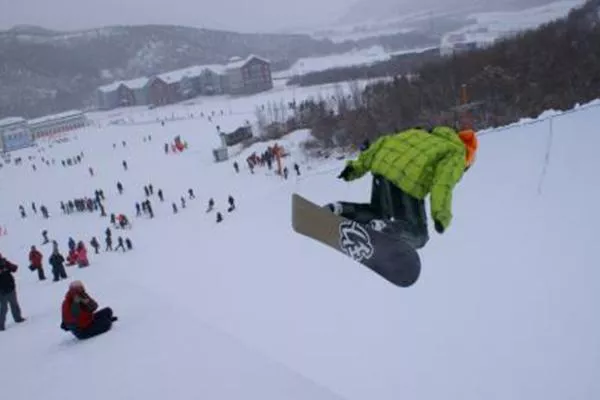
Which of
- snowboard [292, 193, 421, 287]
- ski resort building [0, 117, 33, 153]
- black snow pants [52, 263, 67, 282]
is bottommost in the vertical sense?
ski resort building [0, 117, 33, 153]

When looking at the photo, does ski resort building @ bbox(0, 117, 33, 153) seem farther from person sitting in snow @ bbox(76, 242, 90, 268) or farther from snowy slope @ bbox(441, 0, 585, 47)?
person sitting in snow @ bbox(76, 242, 90, 268)

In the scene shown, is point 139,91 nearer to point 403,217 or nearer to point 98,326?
point 98,326

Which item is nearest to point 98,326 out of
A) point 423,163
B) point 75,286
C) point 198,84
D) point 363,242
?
point 75,286

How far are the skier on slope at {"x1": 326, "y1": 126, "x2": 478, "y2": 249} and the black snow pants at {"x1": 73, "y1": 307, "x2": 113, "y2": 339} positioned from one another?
3.37 meters

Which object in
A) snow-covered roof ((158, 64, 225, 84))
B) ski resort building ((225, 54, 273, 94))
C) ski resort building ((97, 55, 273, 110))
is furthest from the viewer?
snow-covered roof ((158, 64, 225, 84))

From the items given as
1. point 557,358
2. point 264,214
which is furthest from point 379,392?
point 264,214

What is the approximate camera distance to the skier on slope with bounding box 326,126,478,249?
4883 millimetres

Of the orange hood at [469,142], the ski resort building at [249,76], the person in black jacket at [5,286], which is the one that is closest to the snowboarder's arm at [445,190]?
the orange hood at [469,142]

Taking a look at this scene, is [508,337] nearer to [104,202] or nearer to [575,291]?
[575,291]

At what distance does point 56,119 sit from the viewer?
93.6 metres

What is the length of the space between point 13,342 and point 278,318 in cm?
370

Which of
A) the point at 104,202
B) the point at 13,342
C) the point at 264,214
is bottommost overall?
the point at 104,202

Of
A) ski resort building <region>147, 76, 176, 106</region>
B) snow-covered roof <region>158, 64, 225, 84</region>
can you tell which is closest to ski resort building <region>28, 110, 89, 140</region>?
ski resort building <region>147, 76, 176, 106</region>

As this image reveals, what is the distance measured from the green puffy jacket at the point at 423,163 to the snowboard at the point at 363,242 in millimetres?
508
